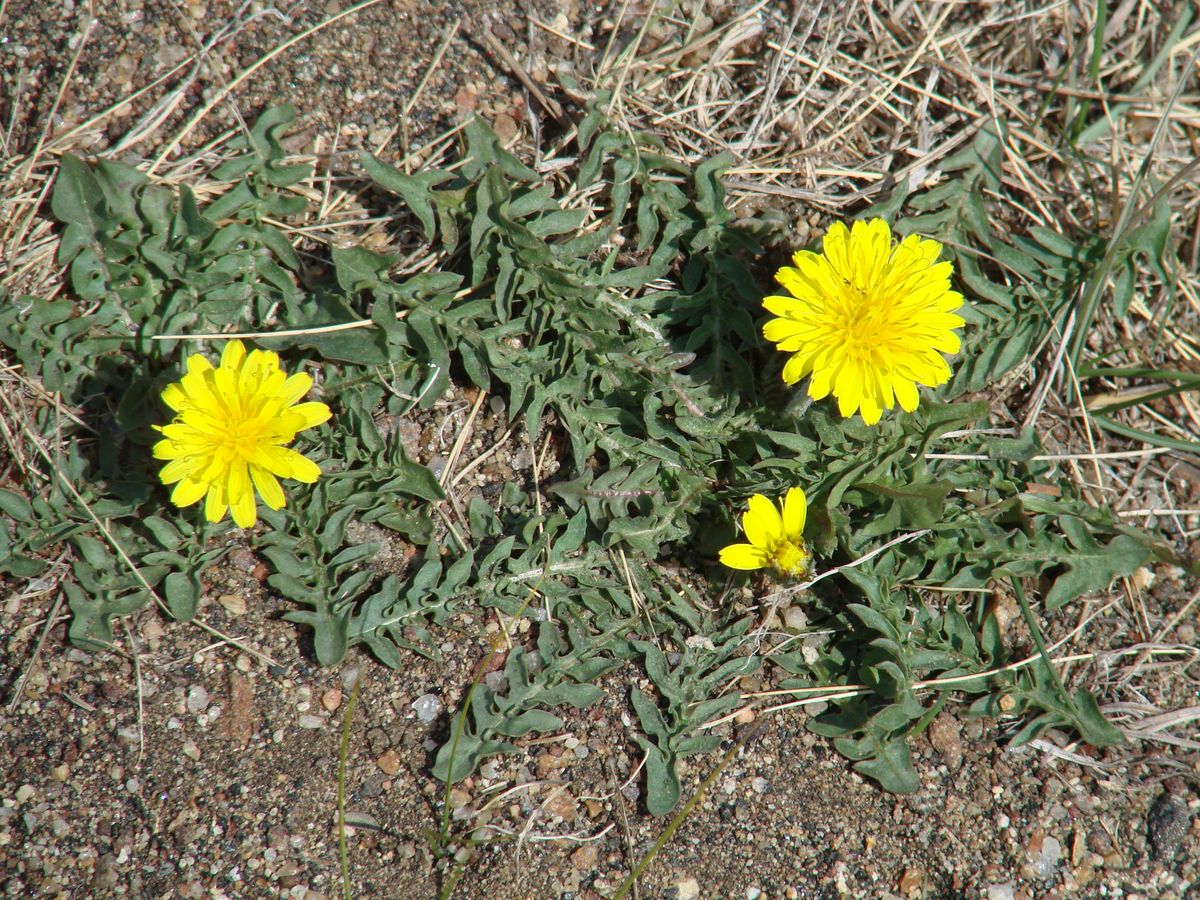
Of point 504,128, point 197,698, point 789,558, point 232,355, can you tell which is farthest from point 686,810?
point 504,128

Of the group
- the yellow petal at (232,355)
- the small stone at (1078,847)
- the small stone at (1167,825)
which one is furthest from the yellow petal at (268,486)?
A: the small stone at (1167,825)

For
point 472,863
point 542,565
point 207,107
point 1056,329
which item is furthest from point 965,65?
point 472,863

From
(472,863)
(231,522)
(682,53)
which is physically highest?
(682,53)

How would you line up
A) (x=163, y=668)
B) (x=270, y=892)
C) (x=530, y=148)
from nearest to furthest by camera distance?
(x=270, y=892)
(x=163, y=668)
(x=530, y=148)

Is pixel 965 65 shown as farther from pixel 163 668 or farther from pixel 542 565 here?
pixel 163 668

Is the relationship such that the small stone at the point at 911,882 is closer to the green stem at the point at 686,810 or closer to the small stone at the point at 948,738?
the small stone at the point at 948,738

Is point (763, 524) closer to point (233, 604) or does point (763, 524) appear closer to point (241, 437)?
point (241, 437)
